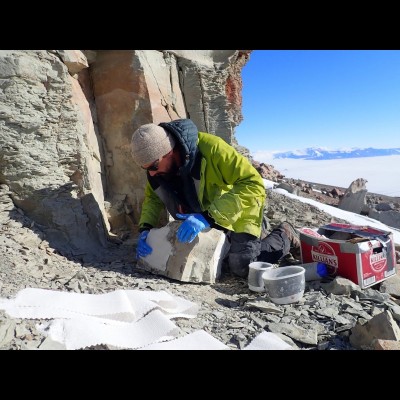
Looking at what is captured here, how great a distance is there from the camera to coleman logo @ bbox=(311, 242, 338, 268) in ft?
10.6

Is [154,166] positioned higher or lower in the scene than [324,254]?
higher

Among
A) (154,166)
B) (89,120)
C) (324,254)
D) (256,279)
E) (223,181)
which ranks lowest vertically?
(256,279)

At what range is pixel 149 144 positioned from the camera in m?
3.08

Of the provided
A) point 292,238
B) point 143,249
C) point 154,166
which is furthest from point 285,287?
point 154,166

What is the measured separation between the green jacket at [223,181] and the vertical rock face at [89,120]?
106 cm

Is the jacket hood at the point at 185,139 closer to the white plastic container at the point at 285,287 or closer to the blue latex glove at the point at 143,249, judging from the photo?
the blue latex glove at the point at 143,249

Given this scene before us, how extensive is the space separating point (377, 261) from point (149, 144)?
218cm

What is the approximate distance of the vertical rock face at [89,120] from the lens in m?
3.30

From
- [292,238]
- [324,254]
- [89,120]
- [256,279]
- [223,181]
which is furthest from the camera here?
[89,120]

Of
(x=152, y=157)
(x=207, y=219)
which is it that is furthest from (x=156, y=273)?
(x=152, y=157)

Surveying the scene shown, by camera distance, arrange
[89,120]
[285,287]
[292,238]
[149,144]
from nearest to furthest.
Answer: [285,287]
[149,144]
[292,238]
[89,120]

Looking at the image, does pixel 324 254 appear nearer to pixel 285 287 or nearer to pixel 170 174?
pixel 285 287

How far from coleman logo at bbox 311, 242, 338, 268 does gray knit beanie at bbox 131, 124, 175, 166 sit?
1.62 m

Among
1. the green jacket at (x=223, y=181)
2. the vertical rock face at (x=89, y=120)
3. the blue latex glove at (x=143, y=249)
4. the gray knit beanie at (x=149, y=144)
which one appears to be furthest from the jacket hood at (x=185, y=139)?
the vertical rock face at (x=89, y=120)
